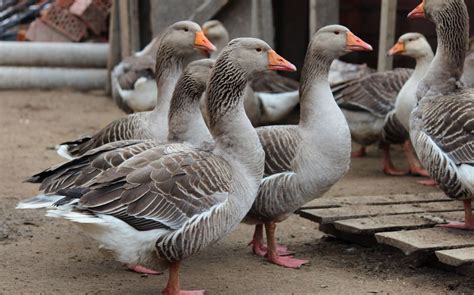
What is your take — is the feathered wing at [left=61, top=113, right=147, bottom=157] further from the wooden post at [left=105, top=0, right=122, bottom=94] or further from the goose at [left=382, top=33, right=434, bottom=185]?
the wooden post at [left=105, top=0, right=122, bottom=94]

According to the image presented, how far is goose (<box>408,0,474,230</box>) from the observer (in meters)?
5.62

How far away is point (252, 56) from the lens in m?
4.98

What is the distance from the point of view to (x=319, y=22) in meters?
10.1

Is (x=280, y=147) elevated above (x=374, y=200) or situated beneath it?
elevated above

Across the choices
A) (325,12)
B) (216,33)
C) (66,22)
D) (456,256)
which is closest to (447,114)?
(456,256)

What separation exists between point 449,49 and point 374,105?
263 cm

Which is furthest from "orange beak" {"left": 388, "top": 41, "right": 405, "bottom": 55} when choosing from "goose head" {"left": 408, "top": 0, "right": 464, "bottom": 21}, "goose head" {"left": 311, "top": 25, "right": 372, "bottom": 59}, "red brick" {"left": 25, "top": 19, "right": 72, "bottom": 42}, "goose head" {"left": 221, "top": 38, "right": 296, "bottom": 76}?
"red brick" {"left": 25, "top": 19, "right": 72, "bottom": 42}

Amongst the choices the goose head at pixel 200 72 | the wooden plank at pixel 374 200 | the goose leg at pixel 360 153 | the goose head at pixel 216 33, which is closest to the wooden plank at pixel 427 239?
the wooden plank at pixel 374 200

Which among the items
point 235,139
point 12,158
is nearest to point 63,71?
point 12,158

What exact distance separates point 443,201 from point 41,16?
31.1 ft

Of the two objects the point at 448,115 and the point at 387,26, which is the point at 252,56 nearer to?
the point at 448,115

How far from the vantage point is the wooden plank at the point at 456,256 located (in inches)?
187

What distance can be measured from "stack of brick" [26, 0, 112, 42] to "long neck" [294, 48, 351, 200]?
906cm

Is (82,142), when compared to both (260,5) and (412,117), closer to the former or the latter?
(412,117)
